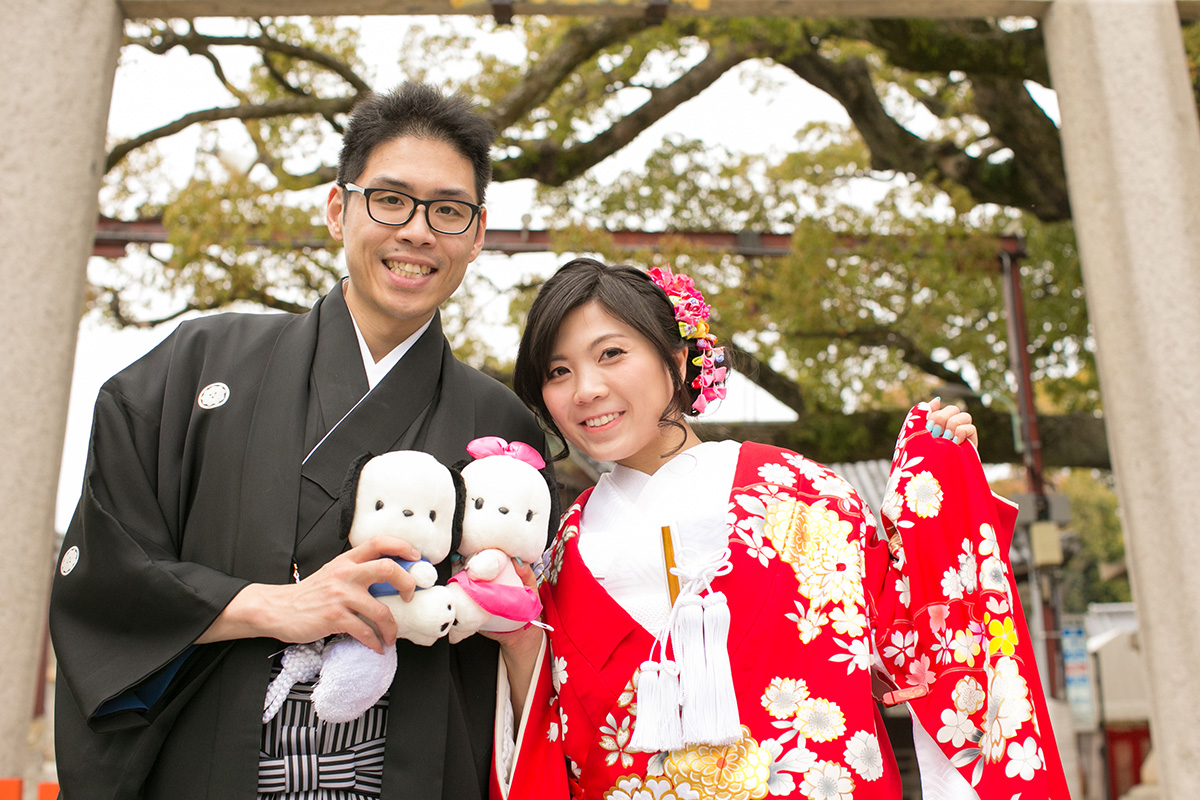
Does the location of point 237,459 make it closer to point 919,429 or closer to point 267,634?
point 267,634

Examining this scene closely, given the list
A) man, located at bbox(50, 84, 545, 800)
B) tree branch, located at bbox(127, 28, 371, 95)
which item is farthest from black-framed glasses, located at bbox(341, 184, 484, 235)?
tree branch, located at bbox(127, 28, 371, 95)

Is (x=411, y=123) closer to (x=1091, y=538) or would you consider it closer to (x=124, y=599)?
(x=124, y=599)

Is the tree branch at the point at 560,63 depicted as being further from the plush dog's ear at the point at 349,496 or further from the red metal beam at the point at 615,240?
the plush dog's ear at the point at 349,496

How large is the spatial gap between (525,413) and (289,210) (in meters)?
4.94

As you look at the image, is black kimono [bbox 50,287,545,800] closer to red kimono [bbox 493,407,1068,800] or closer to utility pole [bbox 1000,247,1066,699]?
red kimono [bbox 493,407,1068,800]

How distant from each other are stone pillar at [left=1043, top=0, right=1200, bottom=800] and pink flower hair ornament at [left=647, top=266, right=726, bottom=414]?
61.2 inches

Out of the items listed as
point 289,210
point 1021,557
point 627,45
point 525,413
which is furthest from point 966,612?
point 1021,557

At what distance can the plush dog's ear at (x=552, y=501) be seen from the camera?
6.64ft

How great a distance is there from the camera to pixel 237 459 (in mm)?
1916

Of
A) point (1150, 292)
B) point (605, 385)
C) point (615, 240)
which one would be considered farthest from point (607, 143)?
point (605, 385)

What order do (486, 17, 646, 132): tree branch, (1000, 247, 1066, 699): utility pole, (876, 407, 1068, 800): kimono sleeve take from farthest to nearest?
(1000, 247, 1066, 699): utility pole → (486, 17, 646, 132): tree branch → (876, 407, 1068, 800): kimono sleeve

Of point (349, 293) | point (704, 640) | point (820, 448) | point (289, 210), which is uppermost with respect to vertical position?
point (289, 210)

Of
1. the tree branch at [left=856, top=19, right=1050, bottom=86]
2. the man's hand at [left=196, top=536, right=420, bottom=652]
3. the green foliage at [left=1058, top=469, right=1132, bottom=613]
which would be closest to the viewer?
the man's hand at [left=196, top=536, right=420, bottom=652]

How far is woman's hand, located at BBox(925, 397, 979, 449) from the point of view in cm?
214
